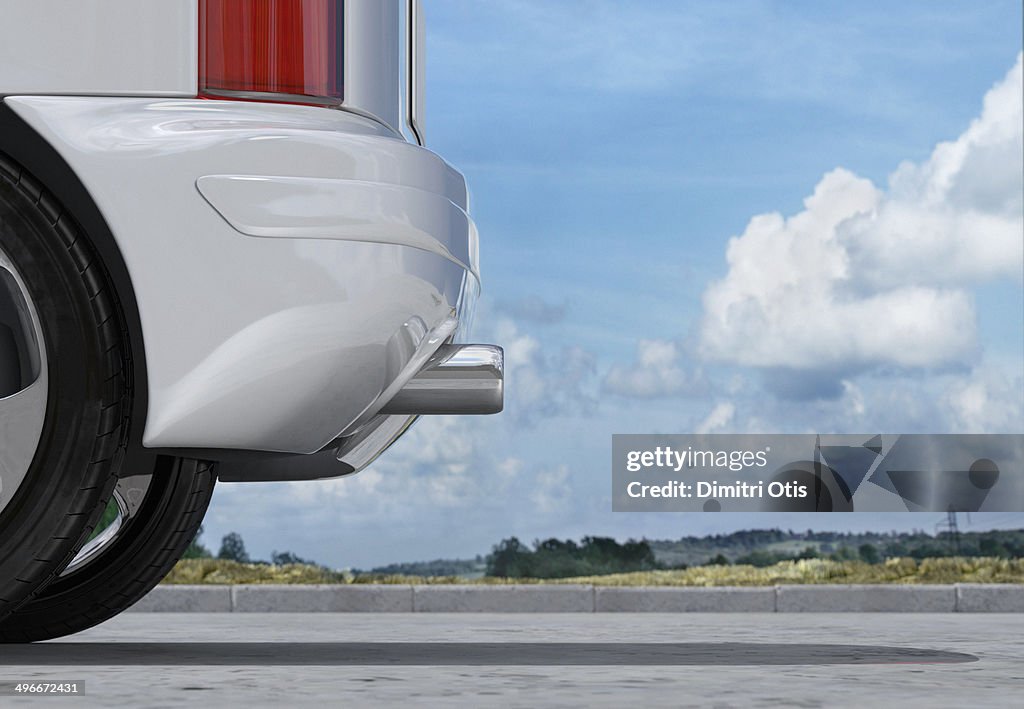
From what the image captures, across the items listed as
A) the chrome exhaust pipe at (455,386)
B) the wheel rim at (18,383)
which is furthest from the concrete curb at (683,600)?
the wheel rim at (18,383)

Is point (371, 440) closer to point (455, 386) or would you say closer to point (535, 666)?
point (455, 386)

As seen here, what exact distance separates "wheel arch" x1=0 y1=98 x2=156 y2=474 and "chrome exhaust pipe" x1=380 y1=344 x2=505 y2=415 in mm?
693

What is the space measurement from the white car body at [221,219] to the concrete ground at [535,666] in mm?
663

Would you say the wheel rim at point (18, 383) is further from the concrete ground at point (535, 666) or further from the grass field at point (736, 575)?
the grass field at point (736, 575)

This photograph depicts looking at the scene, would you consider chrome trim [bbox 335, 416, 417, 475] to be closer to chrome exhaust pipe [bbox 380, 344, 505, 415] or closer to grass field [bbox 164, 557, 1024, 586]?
chrome exhaust pipe [bbox 380, 344, 505, 415]

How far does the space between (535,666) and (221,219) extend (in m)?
1.66

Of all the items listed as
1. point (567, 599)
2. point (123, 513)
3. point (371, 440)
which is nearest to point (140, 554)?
point (123, 513)

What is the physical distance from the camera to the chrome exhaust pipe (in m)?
4.32

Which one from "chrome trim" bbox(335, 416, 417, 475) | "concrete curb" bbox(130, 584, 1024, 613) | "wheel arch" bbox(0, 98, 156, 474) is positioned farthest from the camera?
"concrete curb" bbox(130, 584, 1024, 613)

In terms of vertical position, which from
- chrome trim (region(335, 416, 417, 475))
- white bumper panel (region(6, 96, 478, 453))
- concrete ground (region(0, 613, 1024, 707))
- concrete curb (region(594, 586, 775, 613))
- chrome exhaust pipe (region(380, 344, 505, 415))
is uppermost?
white bumper panel (region(6, 96, 478, 453))

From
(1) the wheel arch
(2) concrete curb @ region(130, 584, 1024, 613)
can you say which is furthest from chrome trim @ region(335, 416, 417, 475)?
(2) concrete curb @ region(130, 584, 1024, 613)

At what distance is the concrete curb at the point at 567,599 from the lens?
410 inches

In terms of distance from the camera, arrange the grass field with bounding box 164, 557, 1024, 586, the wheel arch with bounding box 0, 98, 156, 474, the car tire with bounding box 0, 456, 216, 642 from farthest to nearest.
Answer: the grass field with bounding box 164, 557, 1024, 586 → the car tire with bounding box 0, 456, 216, 642 → the wheel arch with bounding box 0, 98, 156, 474

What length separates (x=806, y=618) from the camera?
364 inches
